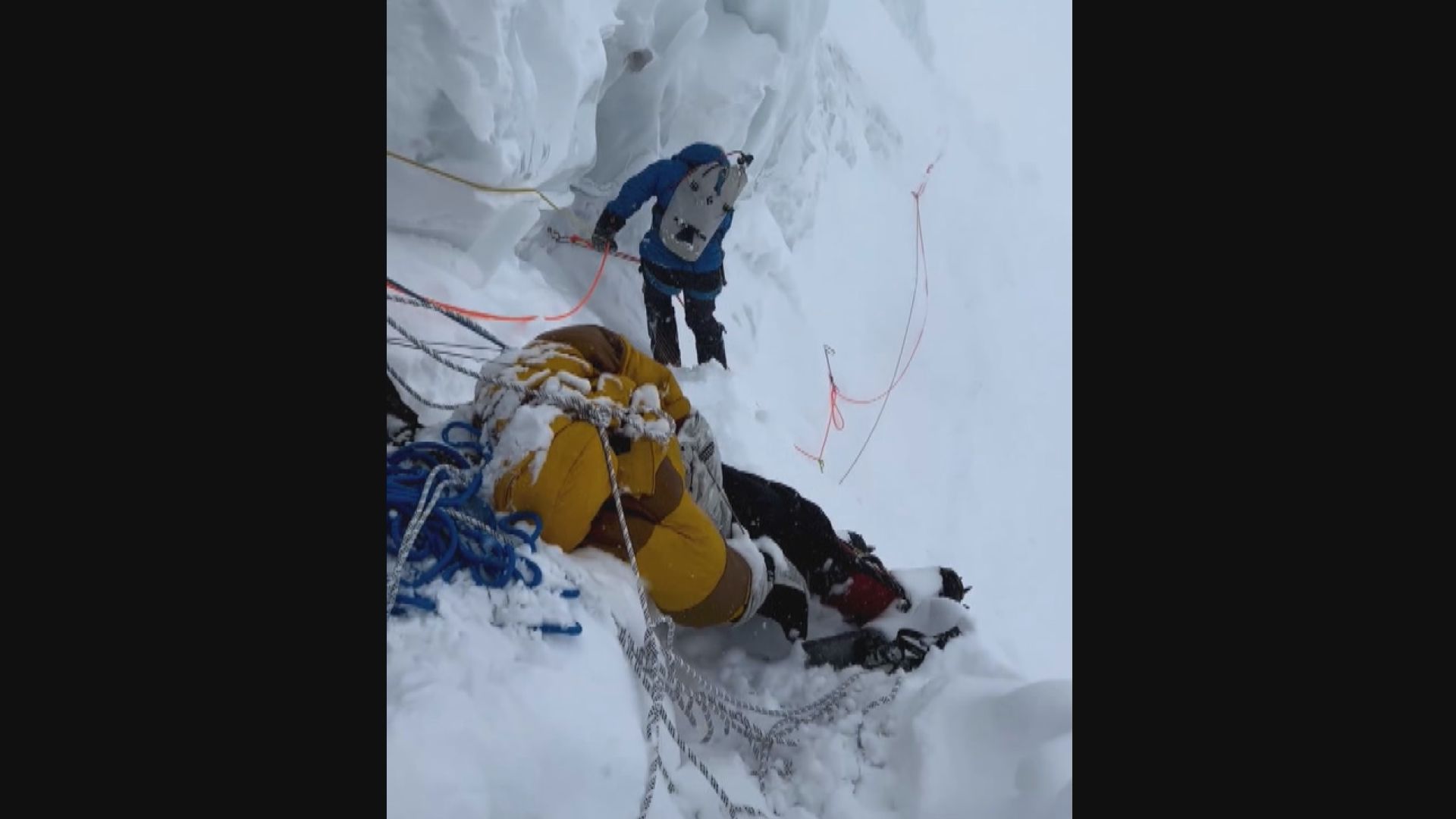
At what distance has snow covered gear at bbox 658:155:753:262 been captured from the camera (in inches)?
114

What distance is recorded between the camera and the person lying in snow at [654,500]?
1.19 m

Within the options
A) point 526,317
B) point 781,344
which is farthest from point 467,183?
point 781,344

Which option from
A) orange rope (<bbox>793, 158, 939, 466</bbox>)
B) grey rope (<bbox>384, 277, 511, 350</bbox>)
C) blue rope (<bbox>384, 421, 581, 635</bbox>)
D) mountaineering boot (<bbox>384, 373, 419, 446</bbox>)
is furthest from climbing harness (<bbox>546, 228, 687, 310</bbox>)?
blue rope (<bbox>384, 421, 581, 635</bbox>)

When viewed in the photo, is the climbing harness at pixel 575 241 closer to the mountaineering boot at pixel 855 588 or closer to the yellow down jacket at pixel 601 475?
the mountaineering boot at pixel 855 588

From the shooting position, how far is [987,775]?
1.23 meters

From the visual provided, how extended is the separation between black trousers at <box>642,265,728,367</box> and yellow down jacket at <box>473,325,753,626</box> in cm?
156

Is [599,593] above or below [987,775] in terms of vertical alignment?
above

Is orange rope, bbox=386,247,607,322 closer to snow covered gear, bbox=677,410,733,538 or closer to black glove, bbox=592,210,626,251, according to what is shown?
black glove, bbox=592,210,626,251

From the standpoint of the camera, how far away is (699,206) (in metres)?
2.90

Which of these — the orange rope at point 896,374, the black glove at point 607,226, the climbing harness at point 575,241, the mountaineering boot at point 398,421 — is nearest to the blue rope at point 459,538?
the mountaineering boot at point 398,421

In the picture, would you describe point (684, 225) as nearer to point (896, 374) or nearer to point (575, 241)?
point (575, 241)
